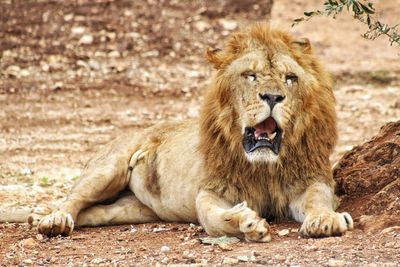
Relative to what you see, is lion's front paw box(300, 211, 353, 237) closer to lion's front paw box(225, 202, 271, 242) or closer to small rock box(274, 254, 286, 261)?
lion's front paw box(225, 202, 271, 242)

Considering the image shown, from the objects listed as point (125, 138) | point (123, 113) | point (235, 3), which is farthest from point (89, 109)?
point (125, 138)

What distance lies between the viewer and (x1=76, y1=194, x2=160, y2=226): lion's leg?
704 centimetres

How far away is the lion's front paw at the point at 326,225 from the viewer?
215 inches

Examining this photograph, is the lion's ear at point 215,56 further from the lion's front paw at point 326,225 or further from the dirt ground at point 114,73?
the dirt ground at point 114,73

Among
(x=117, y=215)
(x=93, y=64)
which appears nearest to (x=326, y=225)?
(x=117, y=215)

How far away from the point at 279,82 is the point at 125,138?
1928mm

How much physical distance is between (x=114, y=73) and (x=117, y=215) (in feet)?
20.7

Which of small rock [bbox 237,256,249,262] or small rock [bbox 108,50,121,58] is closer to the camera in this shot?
small rock [bbox 237,256,249,262]

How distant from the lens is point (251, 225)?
5508 mm

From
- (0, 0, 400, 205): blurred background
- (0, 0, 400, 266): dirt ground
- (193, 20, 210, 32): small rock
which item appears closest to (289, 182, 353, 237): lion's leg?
(0, 0, 400, 266): dirt ground

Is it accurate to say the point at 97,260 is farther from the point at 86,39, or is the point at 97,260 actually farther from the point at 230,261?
the point at 86,39

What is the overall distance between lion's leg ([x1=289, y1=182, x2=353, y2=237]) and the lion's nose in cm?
63

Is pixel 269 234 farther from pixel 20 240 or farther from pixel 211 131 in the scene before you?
pixel 20 240

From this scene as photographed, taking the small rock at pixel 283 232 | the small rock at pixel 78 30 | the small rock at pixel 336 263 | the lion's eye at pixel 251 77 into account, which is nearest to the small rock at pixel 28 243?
the small rock at pixel 283 232
